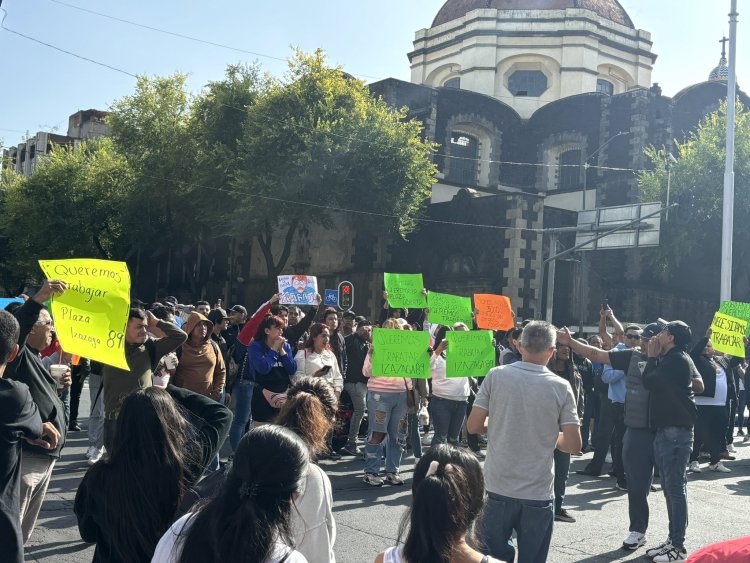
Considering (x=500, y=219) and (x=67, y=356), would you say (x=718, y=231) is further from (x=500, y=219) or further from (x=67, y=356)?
(x=67, y=356)

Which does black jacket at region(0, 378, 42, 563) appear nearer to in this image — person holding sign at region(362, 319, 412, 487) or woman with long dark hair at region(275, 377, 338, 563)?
woman with long dark hair at region(275, 377, 338, 563)

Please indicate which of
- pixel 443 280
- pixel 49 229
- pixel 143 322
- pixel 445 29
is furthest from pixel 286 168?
pixel 143 322

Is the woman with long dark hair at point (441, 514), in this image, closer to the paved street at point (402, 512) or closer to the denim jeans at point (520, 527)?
the denim jeans at point (520, 527)

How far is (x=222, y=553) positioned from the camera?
Answer: 244 centimetres

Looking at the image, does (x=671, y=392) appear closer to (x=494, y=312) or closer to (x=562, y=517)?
(x=562, y=517)

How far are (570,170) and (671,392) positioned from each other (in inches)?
1367

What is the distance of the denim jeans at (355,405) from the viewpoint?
11.8m

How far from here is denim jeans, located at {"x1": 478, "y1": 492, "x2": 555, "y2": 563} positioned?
16.2 ft

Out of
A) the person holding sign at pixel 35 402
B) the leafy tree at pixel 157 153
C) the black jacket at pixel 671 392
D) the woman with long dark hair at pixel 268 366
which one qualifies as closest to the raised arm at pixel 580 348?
the black jacket at pixel 671 392

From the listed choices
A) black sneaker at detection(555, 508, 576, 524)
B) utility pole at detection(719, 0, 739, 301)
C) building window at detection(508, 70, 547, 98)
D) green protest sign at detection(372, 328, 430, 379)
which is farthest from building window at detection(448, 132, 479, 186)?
black sneaker at detection(555, 508, 576, 524)

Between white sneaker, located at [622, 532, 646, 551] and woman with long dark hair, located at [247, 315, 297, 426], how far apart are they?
329 cm

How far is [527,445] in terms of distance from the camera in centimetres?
507

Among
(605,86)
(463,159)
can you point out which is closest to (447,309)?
(463,159)

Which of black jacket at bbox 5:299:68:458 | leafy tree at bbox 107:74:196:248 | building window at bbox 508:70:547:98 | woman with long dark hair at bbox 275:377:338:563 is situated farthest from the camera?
building window at bbox 508:70:547:98
